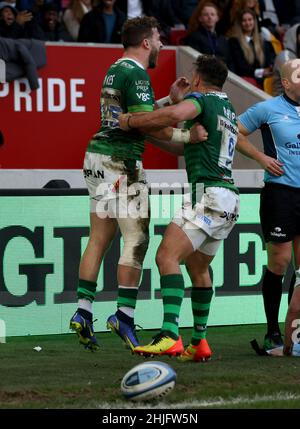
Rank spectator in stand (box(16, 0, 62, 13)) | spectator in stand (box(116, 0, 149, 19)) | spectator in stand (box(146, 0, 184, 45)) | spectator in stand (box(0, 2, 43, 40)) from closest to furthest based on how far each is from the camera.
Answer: spectator in stand (box(0, 2, 43, 40)) → spectator in stand (box(16, 0, 62, 13)) → spectator in stand (box(116, 0, 149, 19)) → spectator in stand (box(146, 0, 184, 45))

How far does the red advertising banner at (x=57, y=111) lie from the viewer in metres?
14.2

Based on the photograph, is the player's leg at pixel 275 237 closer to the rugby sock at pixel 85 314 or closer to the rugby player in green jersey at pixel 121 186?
the rugby player in green jersey at pixel 121 186

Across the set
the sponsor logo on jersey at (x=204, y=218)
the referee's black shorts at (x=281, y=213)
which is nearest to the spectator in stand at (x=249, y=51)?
the referee's black shorts at (x=281, y=213)

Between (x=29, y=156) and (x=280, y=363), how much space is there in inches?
277

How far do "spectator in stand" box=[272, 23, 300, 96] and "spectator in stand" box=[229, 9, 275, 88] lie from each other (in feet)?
0.78

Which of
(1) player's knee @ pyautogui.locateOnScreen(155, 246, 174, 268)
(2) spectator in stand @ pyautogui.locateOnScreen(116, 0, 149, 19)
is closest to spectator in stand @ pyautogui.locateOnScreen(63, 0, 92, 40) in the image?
(2) spectator in stand @ pyautogui.locateOnScreen(116, 0, 149, 19)

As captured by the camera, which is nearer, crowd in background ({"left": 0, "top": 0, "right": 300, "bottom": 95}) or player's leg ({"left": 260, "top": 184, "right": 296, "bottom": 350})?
player's leg ({"left": 260, "top": 184, "right": 296, "bottom": 350})

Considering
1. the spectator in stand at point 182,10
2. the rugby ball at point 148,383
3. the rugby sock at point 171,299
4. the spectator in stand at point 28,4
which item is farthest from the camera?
the spectator in stand at point 182,10

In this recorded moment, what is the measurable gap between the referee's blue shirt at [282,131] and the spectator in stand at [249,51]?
21.8 feet

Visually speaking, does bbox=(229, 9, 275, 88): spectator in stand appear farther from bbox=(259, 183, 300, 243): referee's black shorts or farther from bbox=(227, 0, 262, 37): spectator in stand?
bbox=(259, 183, 300, 243): referee's black shorts

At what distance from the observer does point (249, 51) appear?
50.7 feet

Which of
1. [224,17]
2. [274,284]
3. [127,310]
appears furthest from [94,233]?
[224,17]

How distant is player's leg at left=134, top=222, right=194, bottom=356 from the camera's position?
25.0 feet

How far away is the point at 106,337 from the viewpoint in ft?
32.3
